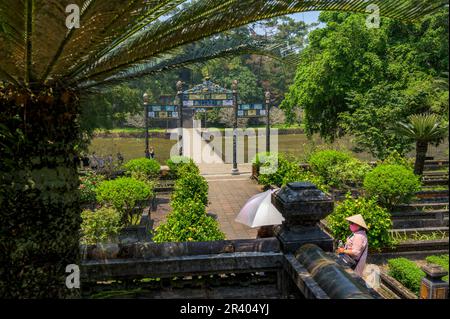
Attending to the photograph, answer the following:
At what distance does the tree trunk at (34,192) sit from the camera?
2.92 metres

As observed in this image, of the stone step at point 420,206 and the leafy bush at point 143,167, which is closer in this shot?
the stone step at point 420,206

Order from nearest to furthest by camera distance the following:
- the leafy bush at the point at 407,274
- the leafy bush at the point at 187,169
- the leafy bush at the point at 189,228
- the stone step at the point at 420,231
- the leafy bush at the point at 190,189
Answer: the leafy bush at the point at 189,228 < the leafy bush at the point at 407,274 < the stone step at the point at 420,231 < the leafy bush at the point at 190,189 < the leafy bush at the point at 187,169

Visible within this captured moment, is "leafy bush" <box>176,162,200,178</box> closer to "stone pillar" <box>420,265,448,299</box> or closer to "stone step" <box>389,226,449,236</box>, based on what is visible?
"stone step" <box>389,226,449,236</box>

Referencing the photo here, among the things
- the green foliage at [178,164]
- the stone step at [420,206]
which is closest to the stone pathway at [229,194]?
the green foliage at [178,164]

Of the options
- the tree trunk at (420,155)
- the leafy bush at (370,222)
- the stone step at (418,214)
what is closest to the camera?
the leafy bush at (370,222)

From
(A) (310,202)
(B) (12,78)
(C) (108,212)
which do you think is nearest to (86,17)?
(B) (12,78)

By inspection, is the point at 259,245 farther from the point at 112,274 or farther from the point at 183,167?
the point at 183,167

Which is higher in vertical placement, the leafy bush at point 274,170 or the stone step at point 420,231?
the leafy bush at point 274,170

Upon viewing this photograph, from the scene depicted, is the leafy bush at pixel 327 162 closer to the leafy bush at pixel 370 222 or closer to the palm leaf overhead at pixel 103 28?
the leafy bush at pixel 370 222

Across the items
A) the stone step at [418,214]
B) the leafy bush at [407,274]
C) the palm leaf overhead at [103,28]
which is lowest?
the leafy bush at [407,274]

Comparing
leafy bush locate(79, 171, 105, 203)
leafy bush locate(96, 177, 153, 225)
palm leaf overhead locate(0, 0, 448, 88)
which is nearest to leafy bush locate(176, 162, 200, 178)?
leafy bush locate(79, 171, 105, 203)

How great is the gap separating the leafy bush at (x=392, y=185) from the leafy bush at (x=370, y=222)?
9.55 feet

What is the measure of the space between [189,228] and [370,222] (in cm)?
402

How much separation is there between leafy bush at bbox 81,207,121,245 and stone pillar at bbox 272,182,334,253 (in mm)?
5364
